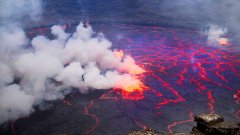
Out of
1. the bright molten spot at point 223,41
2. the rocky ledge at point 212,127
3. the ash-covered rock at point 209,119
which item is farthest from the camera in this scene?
the bright molten spot at point 223,41

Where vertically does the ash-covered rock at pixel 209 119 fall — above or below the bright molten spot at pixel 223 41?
below

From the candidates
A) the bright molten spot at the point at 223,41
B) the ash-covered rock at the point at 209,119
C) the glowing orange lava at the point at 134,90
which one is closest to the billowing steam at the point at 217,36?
the bright molten spot at the point at 223,41

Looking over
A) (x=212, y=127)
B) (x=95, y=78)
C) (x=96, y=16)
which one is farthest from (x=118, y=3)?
(x=212, y=127)

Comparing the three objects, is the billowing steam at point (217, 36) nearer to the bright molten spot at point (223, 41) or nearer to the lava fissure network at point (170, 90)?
the bright molten spot at point (223, 41)

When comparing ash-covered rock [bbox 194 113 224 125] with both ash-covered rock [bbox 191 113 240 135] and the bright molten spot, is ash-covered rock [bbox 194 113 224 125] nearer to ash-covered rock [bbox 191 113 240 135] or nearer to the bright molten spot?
ash-covered rock [bbox 191 113 240 135]

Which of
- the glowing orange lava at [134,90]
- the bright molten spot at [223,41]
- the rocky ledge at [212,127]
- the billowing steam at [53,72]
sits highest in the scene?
the bright molten spot at [223,41]

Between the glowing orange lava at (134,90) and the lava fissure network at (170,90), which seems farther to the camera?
the glowing orange lava at (134,90)
